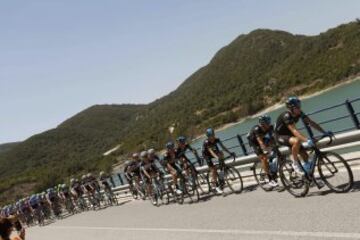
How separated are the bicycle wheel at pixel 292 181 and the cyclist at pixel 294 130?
0.36 metres

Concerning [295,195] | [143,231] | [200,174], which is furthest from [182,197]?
[295,195]

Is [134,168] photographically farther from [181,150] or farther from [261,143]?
[261,143]

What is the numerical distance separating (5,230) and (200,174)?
8644mm

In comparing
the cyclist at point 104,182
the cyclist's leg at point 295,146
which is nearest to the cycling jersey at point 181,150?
the cyclist's leg at point 295,146

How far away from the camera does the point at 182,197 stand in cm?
1672

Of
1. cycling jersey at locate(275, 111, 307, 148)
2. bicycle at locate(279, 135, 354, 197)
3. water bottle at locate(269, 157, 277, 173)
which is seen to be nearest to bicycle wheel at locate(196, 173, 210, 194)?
water bottle at locate(269, 157, 277, 173)

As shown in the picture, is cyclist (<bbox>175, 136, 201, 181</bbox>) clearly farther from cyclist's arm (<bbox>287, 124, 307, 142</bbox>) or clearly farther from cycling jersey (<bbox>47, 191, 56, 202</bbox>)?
cycling jersey (<bbox>47, 191, 56, 202</bbox>)

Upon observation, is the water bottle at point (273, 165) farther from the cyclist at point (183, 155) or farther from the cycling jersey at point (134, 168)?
the cycling jersey at point (134, 168)

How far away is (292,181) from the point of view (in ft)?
36.3

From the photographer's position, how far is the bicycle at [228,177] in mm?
14320

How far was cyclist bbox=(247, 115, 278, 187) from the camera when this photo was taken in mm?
12422

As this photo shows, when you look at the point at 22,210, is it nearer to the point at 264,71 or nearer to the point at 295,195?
the point at 295,195

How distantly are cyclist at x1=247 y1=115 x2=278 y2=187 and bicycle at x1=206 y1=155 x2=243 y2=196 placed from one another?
1.41m

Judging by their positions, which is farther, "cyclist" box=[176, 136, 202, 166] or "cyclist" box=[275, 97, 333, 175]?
"cyclist" box=[176, 136, 202, 166]
